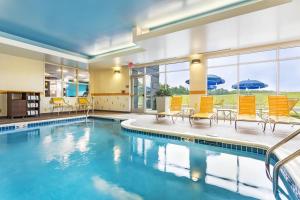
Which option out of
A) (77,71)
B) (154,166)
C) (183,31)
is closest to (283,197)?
(154,166)

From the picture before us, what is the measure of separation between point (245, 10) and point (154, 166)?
12.8 ft

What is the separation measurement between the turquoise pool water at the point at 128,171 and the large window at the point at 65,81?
569 centimetres

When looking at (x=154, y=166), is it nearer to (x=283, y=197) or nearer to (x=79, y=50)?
(x=283, y=197)

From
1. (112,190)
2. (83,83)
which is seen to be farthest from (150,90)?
(112,190)

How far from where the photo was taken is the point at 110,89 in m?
11.6

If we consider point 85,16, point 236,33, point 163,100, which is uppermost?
point 85,16

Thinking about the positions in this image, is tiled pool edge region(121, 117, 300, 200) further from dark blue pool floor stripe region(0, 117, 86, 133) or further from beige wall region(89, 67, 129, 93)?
beige wall region(89, 67, 129, 93)

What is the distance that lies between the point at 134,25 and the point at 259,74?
18.0 ft

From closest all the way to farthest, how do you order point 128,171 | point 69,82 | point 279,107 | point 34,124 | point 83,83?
point 128,171 < point 279,107 < point 34,124 < point 69,82 < point 83,83

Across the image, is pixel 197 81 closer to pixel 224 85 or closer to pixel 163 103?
pixel 224 85

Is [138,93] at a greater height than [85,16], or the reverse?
[85,16]

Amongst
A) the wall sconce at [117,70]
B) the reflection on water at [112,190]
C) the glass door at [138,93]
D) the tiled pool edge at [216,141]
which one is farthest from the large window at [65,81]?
the reflection on water at [112,190]

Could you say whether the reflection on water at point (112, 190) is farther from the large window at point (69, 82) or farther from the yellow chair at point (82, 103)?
the large window at point (69, 82)

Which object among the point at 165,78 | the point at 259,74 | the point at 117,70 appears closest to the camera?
the point at 259,74
